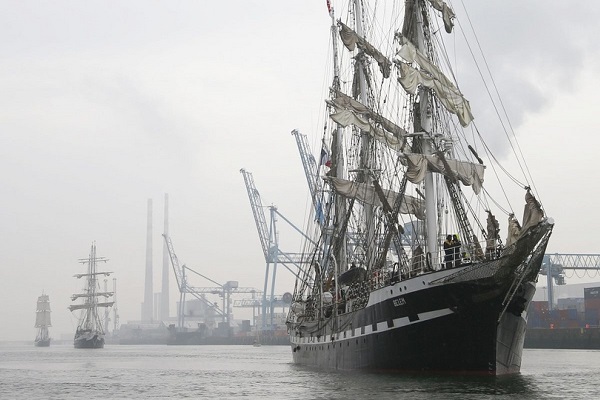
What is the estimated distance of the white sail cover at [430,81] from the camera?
43469 mm

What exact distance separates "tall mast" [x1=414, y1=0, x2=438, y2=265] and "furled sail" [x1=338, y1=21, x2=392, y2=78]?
14.7m

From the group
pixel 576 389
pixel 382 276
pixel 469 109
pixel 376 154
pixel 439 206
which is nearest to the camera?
pixel 576 389

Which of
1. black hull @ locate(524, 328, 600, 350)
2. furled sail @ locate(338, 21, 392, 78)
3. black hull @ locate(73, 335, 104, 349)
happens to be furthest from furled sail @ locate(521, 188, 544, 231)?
black hull @ locate(73, 335, 104, 349)

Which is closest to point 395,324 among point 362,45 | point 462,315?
point 462,315

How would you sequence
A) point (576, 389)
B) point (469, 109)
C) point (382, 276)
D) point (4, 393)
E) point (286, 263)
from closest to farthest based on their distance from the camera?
point (576, 389) → point (4, 393) → point (382, 276) → point (469, 109) → point (286, 263)

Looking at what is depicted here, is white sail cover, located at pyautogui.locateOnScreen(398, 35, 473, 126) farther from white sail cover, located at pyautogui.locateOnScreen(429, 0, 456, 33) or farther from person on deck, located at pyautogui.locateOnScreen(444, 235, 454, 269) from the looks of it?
person on deck, located at pyautogui.locateOnScreen(444, 235, 454, 269)

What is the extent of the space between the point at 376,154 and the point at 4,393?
31076 millimetres

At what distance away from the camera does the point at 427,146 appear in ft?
141

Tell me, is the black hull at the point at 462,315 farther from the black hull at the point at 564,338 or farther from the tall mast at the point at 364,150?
the black hull at the point at 564,338

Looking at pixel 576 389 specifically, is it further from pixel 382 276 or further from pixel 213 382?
pixel 213 382

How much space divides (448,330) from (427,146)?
436 inches

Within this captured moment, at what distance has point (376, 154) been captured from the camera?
59188 millimetres

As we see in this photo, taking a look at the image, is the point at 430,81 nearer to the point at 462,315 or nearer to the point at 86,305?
the point at 462,315

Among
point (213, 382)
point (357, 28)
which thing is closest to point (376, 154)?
point (357, 28)
